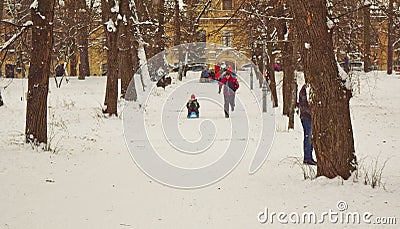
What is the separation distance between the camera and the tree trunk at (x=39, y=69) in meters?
13.1

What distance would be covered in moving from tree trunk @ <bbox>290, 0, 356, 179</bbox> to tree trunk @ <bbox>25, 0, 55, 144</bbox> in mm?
6100

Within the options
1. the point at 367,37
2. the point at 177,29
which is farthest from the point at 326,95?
the point at 177,29

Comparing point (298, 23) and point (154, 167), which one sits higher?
point (298, 23)

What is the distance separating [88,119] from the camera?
21.7 m

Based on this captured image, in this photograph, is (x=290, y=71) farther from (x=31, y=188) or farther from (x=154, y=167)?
(x=31, y=188)

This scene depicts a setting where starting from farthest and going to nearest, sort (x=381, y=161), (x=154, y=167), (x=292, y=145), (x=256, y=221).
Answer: (x=292, y=145) < (x=381, y=161) < (x=154, y=167) < (x=256, y=221)

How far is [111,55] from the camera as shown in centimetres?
2209

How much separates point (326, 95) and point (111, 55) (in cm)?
1403

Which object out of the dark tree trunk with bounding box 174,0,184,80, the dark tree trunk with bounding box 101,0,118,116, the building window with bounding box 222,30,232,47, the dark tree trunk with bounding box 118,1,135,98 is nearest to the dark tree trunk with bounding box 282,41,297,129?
the building window with bounding box 222,30,232,47

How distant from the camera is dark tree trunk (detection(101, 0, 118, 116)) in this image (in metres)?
21.8

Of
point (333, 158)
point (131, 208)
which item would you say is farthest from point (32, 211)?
point (333, 158)

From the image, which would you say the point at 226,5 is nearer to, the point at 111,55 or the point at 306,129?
the point at 111,55

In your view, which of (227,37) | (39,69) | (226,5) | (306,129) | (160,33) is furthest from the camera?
(226,5)

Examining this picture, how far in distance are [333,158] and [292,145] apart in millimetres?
6520
